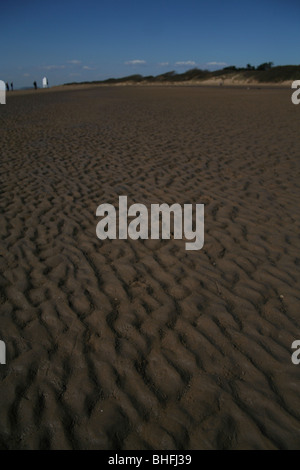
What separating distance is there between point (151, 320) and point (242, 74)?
58.0 m

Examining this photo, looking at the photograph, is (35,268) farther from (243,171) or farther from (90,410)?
(243,171)

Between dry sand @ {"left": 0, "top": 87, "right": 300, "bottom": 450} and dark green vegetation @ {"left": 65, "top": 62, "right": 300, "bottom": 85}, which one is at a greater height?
dark green vegetation @ {"left": 65, "top": 62, "right": 300, "bottom": 85}

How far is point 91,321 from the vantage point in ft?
9.95

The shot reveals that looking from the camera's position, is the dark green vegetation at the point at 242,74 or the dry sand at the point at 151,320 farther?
the dark green vegetation at the point at 242,74

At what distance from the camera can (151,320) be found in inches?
120

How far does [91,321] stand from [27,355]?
64 cm

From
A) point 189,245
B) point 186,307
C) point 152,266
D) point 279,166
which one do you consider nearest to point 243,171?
point 279,166

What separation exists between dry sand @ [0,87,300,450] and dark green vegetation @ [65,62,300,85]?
148 ft

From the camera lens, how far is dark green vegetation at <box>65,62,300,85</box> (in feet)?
144

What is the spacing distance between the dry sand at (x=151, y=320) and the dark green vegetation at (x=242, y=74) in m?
45.3

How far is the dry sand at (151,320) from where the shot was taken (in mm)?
2186

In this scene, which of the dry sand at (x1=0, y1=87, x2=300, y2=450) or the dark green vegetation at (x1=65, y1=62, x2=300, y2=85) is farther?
the dark green vegetation at (x1=65, y1=62, x2=300, y2=85)

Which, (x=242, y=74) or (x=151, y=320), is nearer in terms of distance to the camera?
(x=151, y=320)

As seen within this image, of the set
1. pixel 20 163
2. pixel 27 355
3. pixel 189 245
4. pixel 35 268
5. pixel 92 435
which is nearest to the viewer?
pixel 92 435
